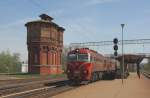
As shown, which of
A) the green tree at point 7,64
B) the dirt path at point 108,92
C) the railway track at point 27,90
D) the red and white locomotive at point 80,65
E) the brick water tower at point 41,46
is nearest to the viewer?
the dirt path at point 108,92

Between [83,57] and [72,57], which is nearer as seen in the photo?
[83,57]

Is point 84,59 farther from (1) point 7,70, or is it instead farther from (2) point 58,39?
(1) point 7,70

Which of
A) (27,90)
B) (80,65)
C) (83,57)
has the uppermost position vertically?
(83,57)

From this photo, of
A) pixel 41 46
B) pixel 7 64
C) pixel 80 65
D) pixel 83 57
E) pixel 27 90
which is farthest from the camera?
pixel 7 64

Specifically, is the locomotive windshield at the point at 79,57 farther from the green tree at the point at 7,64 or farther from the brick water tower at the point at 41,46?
the green tree at the point at 7,64

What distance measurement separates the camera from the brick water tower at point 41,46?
77812 mm

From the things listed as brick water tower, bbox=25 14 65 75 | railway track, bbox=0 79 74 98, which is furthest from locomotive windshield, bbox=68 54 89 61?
brick water tower, bbox=25 14 65 75

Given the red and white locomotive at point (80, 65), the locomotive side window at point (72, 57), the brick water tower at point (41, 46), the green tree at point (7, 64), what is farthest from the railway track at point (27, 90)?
the green tree at point (7, 64)

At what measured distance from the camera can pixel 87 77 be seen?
112ft

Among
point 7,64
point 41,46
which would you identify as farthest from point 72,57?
point 7,64

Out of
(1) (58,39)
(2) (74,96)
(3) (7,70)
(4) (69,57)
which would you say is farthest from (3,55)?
(2) (74,96)

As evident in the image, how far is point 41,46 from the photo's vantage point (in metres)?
78.2

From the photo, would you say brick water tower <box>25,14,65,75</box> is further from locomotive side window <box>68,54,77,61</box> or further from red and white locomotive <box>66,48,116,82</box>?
red and white locomotive <box>66,48,116,82</box>

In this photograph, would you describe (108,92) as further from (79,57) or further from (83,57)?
(79,57)
